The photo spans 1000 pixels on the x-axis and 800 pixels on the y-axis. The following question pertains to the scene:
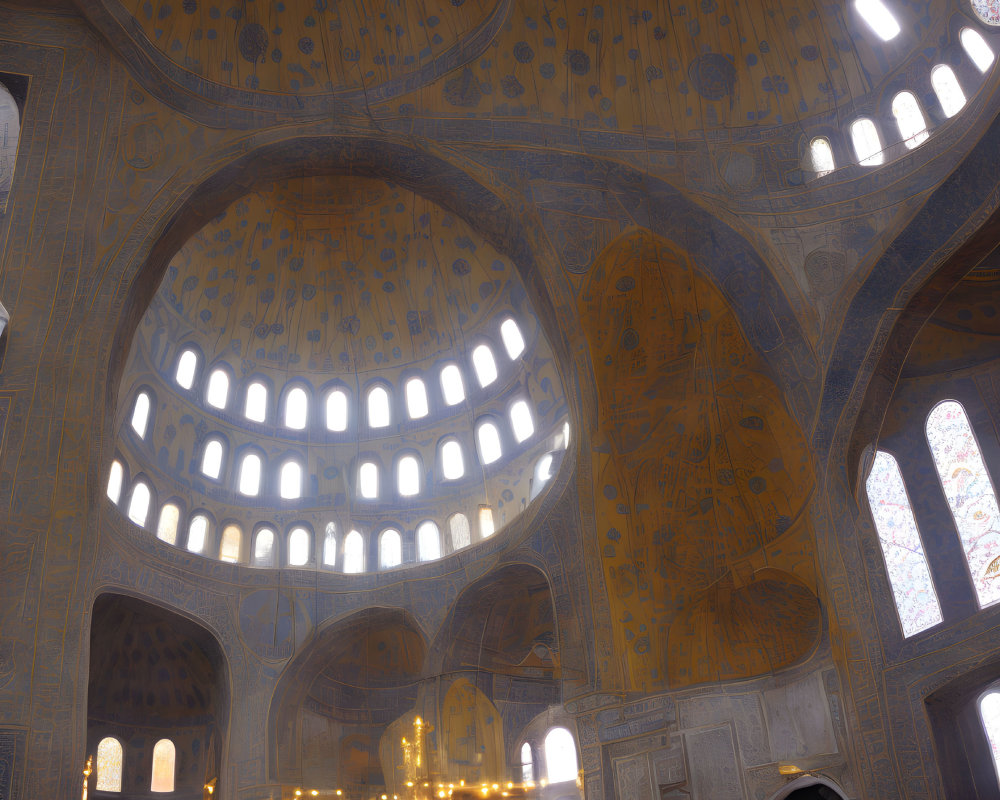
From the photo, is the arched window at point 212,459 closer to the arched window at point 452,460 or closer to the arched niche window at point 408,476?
the arched niche window at point 408,476

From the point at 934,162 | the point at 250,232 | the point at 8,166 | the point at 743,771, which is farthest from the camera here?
the point at 250,232

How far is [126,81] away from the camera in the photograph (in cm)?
1483

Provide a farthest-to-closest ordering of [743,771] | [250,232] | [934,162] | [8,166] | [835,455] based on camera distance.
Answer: [250,232] → [743,771] → [8,166] → [835,455] → [934,162]

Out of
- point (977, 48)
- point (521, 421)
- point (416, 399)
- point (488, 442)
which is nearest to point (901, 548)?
point (977, 48)

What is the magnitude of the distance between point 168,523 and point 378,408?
585 cm

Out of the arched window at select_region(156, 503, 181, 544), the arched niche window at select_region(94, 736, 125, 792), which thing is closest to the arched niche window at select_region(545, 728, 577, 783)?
the arched niche window at select_region(94, 736, 125, 792)

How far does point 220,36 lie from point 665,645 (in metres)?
12.8

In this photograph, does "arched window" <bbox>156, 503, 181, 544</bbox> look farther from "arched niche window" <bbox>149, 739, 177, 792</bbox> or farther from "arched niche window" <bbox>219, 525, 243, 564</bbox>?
"arched niche window" <bbox>149, 739, 177, 792</bbox>

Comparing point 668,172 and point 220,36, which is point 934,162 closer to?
point 668,172

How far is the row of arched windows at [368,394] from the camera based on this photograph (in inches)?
830

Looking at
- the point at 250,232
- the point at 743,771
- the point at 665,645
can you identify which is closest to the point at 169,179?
the point at 250,232

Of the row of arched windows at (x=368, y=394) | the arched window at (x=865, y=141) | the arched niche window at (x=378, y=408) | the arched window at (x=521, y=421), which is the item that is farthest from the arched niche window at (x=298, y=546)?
the arched window at (x=865, y=141)

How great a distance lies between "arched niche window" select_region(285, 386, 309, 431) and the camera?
22.8 m

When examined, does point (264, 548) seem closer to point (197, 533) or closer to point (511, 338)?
point (197, 533)
